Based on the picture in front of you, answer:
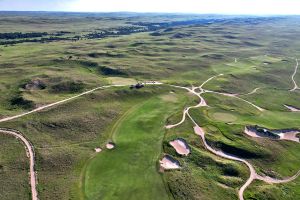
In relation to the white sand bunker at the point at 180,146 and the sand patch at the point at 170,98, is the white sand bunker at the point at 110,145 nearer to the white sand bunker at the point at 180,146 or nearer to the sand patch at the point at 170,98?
the white sand bunker at the point at 180,146

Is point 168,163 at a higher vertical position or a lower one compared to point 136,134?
lower

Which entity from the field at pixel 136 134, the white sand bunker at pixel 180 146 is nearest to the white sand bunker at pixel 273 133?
the field at pixel 136 134

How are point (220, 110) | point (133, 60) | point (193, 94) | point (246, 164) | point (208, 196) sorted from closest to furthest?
point (208, 196) → point (246, 164) → point (220, 110) → point (193, 94) → point (133, 60)

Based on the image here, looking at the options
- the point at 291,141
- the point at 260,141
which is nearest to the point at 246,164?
the point at 260,141

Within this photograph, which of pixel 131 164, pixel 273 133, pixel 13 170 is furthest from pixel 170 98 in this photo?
pixel 13 170

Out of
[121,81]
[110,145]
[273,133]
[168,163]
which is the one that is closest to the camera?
[168,163]

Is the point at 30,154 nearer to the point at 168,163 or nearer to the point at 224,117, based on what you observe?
the point at 168,163

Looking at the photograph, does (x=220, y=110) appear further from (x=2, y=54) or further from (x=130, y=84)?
(x=2, y=54)

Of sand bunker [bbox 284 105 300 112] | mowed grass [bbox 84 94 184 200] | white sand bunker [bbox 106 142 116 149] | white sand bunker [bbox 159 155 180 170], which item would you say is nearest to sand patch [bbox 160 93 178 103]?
mowed grass [bbox 84 94 184 200]
